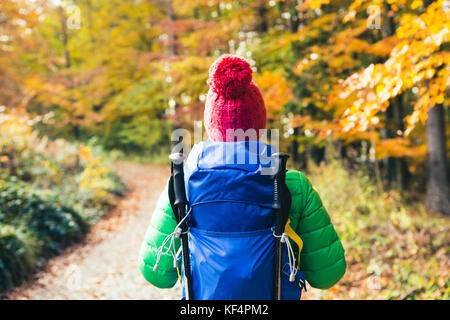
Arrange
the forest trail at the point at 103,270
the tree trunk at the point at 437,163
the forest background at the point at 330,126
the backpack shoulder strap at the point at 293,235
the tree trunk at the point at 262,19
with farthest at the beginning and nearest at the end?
the tree trunk at the point at 262,19 → the tree trunk at the point at 437,163 → the forest trail at the point at 103,270 → the forest background at the point at 330,126 → the backpack shoulder strap at the point at 293,235

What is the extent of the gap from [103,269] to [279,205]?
4688 mm

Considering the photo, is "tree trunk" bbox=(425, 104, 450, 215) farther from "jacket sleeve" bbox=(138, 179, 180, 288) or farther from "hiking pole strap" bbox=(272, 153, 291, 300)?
"jacket sleeve" bbox=(138, 179, 180, 288)

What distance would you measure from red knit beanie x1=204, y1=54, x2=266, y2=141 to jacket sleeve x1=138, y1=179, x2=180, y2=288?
1.31 feet

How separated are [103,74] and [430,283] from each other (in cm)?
1547

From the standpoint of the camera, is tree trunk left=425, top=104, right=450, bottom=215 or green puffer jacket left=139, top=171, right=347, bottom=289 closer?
green puffer jacket left=139, top=171, right=347, bottom=289

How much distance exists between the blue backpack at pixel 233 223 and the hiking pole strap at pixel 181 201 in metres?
0.03

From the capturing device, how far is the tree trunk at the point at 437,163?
23.5 feet

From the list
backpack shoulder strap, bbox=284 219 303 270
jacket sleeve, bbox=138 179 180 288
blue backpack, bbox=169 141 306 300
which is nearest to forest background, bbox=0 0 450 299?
backpack shoulder strap, bbox=284 219 303 270

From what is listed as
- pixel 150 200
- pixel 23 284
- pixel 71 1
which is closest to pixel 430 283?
pixel 23 284

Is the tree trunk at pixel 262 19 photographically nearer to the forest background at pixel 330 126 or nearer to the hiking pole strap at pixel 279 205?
the forest background at pixel 330 126

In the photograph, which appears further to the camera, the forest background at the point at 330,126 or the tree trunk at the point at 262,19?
the tree trunk at the point at 262,19

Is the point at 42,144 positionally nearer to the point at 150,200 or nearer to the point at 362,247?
the point at 150,200

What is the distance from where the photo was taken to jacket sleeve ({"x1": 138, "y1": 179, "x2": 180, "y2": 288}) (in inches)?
65.4

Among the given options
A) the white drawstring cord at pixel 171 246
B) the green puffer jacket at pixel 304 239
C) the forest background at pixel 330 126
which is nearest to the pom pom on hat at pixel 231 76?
the green puffer jacket at pixel 304 239
